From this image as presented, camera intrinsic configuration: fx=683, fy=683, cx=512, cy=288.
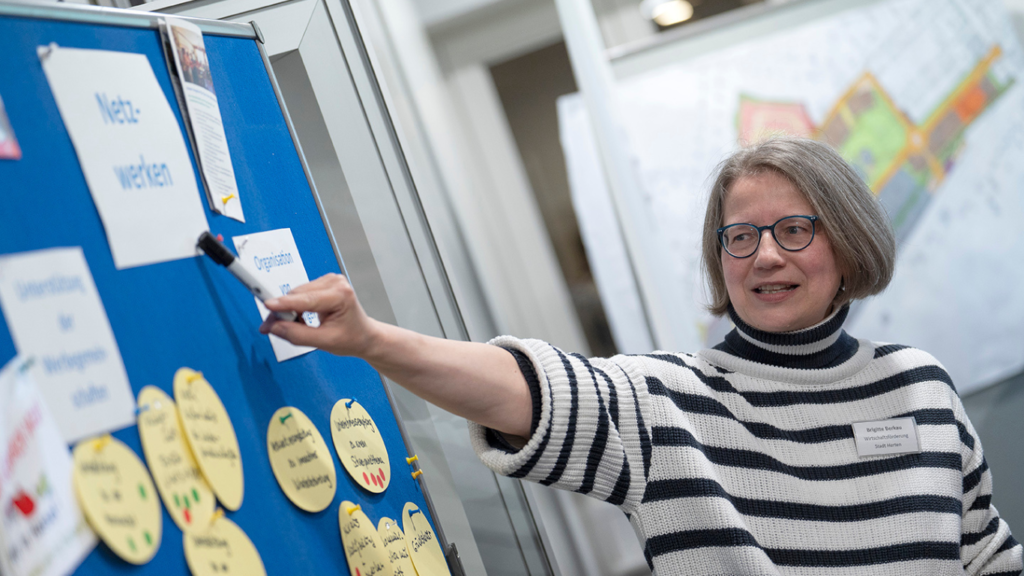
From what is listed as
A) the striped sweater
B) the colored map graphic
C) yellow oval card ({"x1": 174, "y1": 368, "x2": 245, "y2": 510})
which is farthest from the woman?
the colored map graphic

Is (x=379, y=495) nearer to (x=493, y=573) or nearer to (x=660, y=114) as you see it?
(x=493, y=573)

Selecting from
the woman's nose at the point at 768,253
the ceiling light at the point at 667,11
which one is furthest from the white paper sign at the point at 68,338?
the ceiling light at the point at 667,11

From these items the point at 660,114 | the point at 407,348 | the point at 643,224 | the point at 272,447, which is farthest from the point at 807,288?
the point at 660,114

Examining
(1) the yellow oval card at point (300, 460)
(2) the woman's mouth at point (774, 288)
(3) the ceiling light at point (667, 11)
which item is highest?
(3) the ceiling light at point (667, 11)

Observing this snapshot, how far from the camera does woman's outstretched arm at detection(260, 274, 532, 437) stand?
664mm

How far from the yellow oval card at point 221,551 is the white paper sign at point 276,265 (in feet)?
0.67

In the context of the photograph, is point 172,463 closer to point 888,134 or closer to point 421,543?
point 421,543

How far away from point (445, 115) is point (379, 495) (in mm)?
1855

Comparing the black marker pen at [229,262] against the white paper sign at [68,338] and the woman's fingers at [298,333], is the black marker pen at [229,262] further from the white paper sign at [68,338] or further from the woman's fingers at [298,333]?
the white paper sign at [68,338]

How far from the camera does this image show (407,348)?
2.40ft

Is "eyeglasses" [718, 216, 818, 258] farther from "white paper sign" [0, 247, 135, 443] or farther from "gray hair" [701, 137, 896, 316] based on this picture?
"white paper sign" [0, 247, 135, 443]

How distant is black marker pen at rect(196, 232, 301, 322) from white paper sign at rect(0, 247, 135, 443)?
0.14 metres

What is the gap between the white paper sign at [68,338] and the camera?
500 mm

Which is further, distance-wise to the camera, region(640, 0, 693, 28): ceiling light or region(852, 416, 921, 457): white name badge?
region(640, 0, 693, 28): ceiling light
